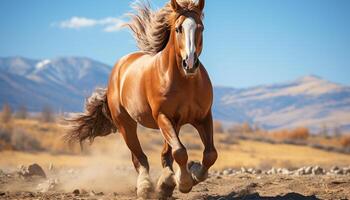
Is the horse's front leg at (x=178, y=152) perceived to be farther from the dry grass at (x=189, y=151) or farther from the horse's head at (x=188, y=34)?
the dry grass at (x=189, y=151)

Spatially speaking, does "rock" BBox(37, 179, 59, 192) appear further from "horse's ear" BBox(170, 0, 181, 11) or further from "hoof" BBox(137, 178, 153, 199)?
"horse's ear" BBox(170, 0, 181, 11)

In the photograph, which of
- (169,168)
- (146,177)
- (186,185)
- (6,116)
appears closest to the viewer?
(186,185)

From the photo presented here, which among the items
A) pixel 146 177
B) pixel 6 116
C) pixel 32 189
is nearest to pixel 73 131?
pixel 32 189

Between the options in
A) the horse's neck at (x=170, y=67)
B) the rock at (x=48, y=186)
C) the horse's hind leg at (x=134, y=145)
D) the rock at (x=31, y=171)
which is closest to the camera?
the horse's neck at (x=170, y=67)

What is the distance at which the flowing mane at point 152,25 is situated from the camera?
28.1ft

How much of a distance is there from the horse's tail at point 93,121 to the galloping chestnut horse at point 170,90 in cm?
118

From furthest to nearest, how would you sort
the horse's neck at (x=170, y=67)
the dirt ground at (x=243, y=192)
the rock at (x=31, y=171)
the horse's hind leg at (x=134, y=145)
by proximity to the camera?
the rock at (x=31, y=171), the horse's hind leg at (x=134, y=145), the dirt ground at (x=243, y=192), the horse's neck at (x=170, y=67)

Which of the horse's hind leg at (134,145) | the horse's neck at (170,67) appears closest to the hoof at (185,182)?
the horse's neck at (170,67)

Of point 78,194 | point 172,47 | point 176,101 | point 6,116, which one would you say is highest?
point 6,116

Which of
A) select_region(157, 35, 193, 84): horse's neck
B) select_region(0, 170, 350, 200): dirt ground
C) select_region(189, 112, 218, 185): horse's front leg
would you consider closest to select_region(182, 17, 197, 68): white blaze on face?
select_region(157, 35, 193, 84): horse's neck

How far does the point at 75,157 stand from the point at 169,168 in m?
20.6

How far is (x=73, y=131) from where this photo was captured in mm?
11453

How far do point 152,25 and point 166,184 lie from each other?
2360 mm

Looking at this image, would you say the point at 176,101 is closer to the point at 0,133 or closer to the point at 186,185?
the point at 186,185
